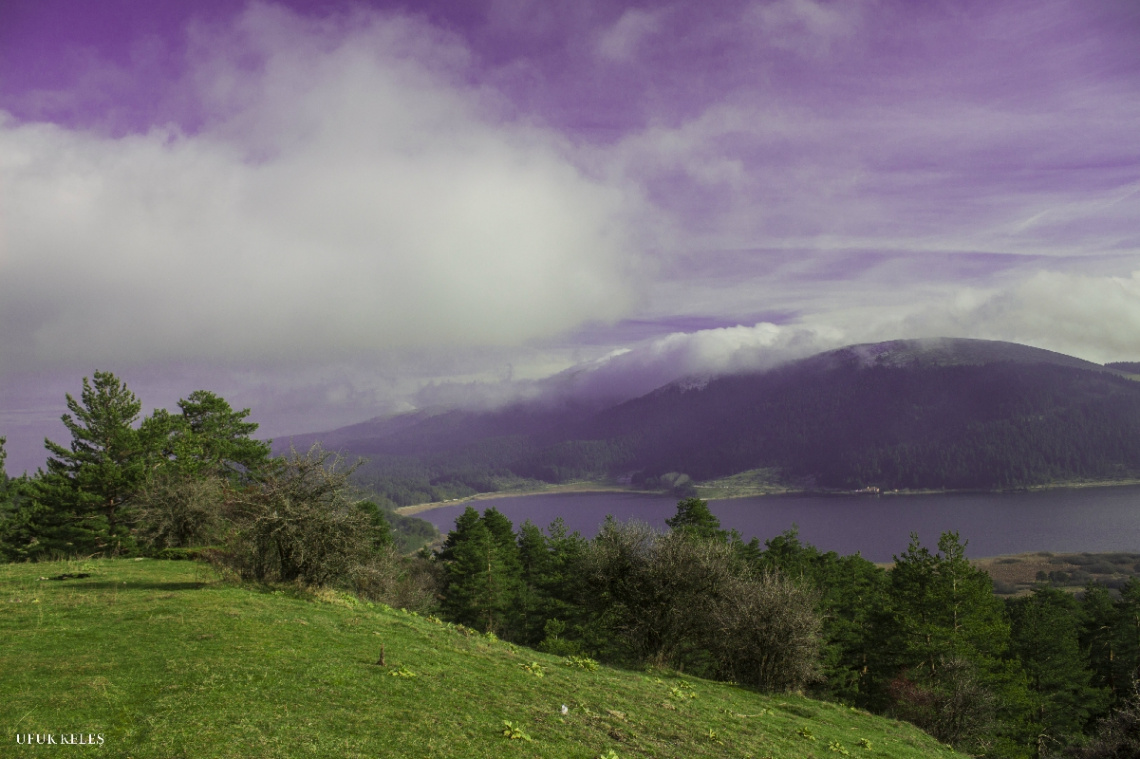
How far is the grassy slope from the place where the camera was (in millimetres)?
10547

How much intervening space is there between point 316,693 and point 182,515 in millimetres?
34920

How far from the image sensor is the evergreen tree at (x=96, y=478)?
147 ft

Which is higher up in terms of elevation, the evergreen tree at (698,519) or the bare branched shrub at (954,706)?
the evergreen tree at (698,519)

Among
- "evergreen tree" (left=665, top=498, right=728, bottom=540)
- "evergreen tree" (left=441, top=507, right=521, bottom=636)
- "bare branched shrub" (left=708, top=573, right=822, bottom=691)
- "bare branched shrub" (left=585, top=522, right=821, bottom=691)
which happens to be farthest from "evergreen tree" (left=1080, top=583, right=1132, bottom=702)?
"evergreen tree" (left=441, top=507, right=521, bottom=636)

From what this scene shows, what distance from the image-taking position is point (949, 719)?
31.2 meters

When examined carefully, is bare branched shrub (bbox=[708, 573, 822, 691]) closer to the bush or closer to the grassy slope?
the grassy slope

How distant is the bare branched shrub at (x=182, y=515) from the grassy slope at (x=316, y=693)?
1599 centimetres

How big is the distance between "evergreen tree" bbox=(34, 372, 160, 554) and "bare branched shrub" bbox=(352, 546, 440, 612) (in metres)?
21.9

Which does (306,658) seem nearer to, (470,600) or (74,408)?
(470,600)

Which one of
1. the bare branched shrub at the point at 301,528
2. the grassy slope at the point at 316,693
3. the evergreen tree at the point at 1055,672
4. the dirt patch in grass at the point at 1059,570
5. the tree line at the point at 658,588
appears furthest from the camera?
the dirt patch in grass at the point at 1059,570

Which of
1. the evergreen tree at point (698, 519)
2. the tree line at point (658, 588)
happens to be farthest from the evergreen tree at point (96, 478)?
the evergreen tree at point (698, 519)

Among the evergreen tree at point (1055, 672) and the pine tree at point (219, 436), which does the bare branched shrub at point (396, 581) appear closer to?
the pine tree at point (219, 436)

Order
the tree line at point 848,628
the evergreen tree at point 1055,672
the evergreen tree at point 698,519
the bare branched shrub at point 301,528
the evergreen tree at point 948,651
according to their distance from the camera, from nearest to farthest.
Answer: the bare branched shrub at point 301,528
the tree line at point 848,628
the evergreen tree at point 948,651
the evergreen tree at point 1055,672
the evergreen tree at point 698,519

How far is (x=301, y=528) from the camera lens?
25438 millimetres
